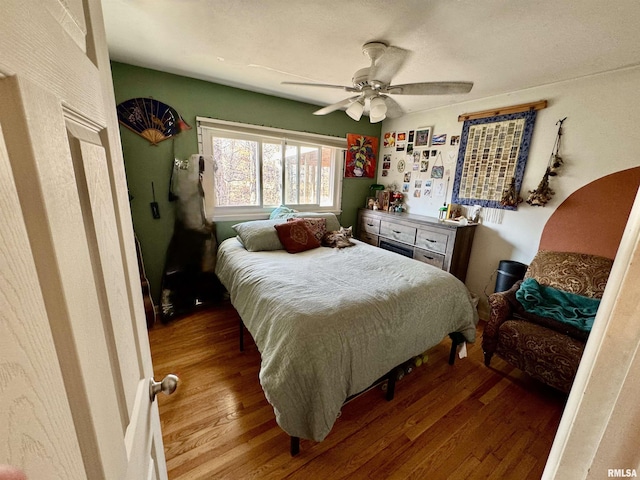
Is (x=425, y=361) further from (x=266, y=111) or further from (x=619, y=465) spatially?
(x=266, y=111)

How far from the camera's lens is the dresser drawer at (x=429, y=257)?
2.80 meters

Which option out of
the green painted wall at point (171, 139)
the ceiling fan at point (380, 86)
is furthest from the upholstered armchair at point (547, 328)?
the green painted wall at point (171, 139)

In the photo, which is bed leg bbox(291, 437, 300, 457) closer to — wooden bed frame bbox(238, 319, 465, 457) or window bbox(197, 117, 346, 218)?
wooden bed frame bbox(238, 319, 465, 457)

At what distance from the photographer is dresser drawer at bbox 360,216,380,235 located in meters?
3.56

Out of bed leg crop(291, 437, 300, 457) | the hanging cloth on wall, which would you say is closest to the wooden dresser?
the hanging cloth on wall

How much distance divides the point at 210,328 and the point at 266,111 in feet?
7.96

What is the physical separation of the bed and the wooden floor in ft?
0.99

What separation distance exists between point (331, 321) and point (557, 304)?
1879mm

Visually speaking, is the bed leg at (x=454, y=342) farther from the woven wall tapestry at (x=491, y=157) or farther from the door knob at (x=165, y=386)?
the door knob at (x=165, y=386)

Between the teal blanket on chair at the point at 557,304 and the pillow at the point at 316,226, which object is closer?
the teal blanket on chair at the point at 557,304

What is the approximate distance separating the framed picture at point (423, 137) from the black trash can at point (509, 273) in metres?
1.72

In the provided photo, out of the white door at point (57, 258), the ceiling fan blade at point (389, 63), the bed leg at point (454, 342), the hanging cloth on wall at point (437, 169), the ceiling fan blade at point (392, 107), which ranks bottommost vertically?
the bed leg at point (454, 342)

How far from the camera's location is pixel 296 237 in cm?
254

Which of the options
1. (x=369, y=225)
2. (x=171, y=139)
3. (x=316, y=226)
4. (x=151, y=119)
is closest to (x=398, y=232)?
(x=369, y=225)
